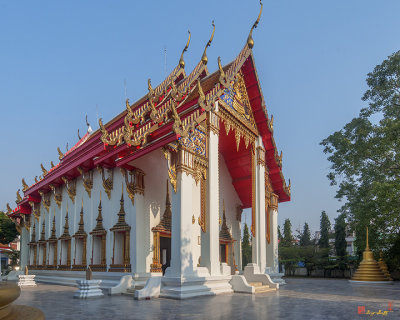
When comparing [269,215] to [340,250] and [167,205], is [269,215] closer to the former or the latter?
[167,205]

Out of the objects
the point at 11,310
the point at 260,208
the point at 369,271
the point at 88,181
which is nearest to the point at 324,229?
the point at 369,271

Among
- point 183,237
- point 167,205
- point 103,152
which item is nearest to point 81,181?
point 103,152

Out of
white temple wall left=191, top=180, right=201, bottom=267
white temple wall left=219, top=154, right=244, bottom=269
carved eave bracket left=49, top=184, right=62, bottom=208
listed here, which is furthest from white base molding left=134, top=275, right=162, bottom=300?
carved eave bracket left=49, top=184, right=62, bottom=208

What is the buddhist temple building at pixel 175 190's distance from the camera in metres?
9.10

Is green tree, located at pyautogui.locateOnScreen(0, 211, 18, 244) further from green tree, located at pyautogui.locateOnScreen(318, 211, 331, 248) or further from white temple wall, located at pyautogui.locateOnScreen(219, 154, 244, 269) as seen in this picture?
green tree, located at pyautogui.locateOnScreen(318, 211, 331, 248)

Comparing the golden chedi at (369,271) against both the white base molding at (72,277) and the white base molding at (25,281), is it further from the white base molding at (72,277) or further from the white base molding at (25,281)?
the white base molding at (25,281)

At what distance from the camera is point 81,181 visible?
13.9 meters

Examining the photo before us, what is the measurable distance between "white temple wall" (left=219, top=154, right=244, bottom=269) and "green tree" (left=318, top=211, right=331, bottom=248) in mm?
16888

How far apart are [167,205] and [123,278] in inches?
100

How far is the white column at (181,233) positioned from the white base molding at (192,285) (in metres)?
0.13

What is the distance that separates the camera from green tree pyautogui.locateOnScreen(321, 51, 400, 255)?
39.7 ft

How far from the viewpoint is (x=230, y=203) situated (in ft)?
48.1

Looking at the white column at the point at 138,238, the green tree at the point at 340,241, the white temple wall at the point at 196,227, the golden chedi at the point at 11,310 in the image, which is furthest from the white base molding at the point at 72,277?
the green tree at the point at 340,241

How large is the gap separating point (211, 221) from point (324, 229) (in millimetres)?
24741
